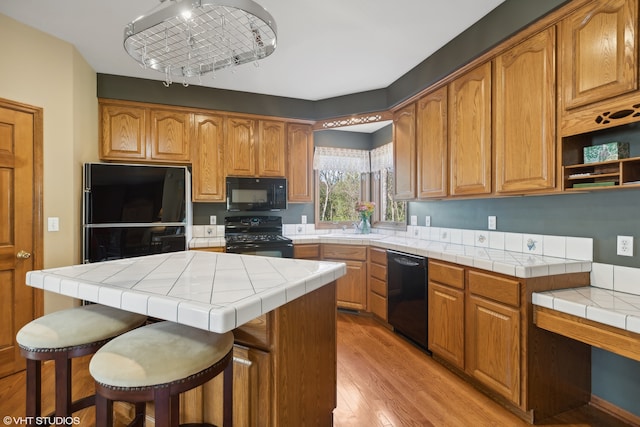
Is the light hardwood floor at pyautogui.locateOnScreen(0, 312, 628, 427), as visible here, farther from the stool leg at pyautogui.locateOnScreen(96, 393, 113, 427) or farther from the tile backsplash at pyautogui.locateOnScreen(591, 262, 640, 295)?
the stool leg at pyautogui.locateOnScreen(96, 393, 113, 427)

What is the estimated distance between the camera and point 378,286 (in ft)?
11.1

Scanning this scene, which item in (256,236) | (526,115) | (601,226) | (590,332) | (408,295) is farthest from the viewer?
(256,236)

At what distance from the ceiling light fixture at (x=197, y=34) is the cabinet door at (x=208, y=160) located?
1.84m

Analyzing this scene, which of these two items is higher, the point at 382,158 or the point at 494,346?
the point at 382,158

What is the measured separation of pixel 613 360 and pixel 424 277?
1221 millimetres

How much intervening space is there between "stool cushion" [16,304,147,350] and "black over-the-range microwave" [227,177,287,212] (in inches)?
90.0

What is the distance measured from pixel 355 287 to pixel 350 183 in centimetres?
172

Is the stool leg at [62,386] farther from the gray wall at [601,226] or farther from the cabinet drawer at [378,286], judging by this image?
the gray wall at [601,226]

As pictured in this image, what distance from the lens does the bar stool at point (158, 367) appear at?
1.00m

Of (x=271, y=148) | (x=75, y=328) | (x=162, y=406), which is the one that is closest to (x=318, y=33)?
(x=271, y=148)

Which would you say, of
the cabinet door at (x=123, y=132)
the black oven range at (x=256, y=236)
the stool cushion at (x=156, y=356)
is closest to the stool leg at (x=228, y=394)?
the stool cushion at (x=156, y=356)

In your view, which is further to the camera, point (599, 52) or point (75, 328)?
point (599, 52)

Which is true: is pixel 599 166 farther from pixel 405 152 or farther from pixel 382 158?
pixel 382 158

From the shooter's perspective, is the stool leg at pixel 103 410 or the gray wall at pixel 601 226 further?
the gray wall at pixel 601 226
